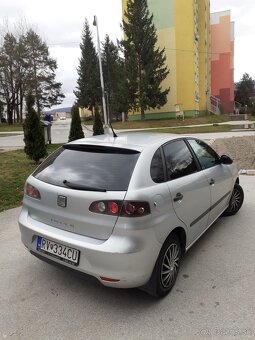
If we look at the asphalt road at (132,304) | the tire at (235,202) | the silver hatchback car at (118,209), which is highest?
the silver hatchback car at (118,209)

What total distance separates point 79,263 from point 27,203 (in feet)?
3.18

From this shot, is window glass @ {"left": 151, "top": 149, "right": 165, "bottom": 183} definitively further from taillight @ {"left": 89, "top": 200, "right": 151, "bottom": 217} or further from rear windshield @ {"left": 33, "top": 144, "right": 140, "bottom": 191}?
taillight @ {"left": 89, "top": 200, "right": 151, "bottom": 217}

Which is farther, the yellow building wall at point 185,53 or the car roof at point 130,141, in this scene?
the yellow building wall at point 185,53

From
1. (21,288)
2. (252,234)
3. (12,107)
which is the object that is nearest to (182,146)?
(252,234)

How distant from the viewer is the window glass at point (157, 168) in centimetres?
296

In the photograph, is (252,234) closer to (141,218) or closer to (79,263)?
(141,218)

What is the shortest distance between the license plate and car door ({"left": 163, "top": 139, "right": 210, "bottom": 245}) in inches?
41.2

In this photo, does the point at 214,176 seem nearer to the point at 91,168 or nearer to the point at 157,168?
the point at 157,168

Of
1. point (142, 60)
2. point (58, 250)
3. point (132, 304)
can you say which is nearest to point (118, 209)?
point (58, 250)

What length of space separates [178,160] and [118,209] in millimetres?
1162

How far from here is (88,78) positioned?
53312 millimetres

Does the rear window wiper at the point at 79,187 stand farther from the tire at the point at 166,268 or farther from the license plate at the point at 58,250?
the tire at the point at 166,268

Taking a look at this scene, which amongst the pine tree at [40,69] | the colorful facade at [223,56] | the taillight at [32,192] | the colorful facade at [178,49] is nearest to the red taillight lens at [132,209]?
the taillight at [32,192]

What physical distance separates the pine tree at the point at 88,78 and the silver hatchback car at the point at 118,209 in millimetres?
50890
